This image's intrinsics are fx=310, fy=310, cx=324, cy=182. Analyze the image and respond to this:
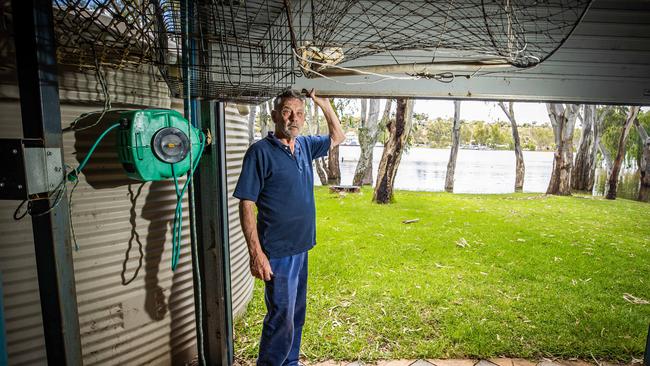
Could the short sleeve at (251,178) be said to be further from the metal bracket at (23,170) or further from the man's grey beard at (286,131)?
the metal bracket at (23,170)

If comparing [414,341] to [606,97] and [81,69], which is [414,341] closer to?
[606,97]

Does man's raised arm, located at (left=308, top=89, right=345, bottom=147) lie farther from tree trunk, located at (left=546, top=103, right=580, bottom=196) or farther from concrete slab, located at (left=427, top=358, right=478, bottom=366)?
tree trunk, located at (left=546, top=103, right=580, bottom=196)

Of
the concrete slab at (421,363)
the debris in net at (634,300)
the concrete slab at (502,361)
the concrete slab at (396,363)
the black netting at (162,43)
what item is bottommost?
the concrete slab at (396,363)

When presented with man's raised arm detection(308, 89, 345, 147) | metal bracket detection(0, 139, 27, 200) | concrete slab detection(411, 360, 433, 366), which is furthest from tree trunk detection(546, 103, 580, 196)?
metal bracket detection(0, 139, 27, 200)

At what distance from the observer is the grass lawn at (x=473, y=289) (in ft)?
10.2

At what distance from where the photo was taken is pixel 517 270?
480cm

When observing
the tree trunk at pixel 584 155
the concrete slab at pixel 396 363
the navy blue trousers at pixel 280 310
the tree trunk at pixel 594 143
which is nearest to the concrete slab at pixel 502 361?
the concrete slab at pixel 396 363

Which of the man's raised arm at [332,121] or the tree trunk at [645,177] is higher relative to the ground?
the man's raised arm at [332,121]

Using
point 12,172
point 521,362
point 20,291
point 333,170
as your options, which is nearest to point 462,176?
point 333,170

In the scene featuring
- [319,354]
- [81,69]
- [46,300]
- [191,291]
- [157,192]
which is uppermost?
[81,69]

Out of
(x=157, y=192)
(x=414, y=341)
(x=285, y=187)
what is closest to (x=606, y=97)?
(x=414, y=341)

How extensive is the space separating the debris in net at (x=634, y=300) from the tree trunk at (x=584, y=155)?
13.2 m

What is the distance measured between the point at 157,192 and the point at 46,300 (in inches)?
40.4

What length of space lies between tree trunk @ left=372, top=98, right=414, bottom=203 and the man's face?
6647mm
